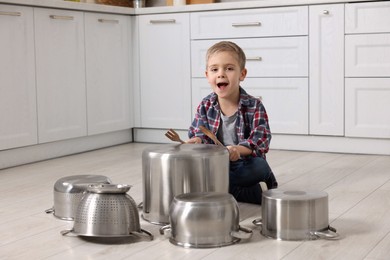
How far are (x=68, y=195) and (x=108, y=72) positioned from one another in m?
2.00

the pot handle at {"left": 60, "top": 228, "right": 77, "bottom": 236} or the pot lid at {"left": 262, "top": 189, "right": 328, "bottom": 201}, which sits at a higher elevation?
the pot lid at {"left": 262, "top": 189, "right": 328, "bottom": 201}

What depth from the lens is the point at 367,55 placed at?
12.1 feet

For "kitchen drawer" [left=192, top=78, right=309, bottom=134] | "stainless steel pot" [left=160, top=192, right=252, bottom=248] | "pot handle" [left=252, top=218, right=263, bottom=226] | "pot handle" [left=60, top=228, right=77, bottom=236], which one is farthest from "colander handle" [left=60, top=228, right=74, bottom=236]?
"kitchen drawer" [left=192, top=78, right=309, bottom=134]

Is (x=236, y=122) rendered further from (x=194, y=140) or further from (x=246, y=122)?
(x=194, y=140)

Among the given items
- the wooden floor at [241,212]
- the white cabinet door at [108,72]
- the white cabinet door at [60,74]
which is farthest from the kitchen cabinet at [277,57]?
the white cabinet door at [60,74]

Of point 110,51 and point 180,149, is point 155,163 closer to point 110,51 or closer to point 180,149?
point 180,149

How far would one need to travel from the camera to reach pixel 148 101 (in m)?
4.42

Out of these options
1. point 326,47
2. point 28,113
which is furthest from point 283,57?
point 28,113

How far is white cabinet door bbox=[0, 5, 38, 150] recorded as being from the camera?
3.42 m

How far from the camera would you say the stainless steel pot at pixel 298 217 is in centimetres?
201

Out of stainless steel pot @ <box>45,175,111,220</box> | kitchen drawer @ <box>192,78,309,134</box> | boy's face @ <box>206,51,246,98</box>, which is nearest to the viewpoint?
stainless steel pot @ <box>45,175,111,220</box>

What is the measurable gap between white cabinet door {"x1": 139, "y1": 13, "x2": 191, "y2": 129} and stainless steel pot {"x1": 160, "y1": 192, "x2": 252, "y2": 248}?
7.58ft

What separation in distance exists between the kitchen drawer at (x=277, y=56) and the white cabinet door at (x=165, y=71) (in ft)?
1.32

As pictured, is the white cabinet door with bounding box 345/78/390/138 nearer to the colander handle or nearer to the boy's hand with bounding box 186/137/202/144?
the boy's hand with bounding box 186/137/202/144
